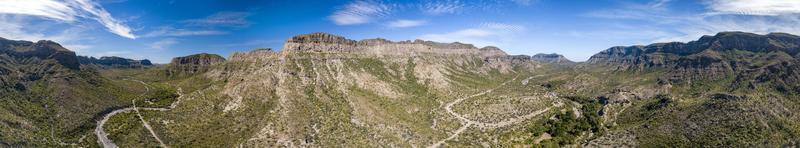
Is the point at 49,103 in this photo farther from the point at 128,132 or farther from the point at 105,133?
the point at 128,132

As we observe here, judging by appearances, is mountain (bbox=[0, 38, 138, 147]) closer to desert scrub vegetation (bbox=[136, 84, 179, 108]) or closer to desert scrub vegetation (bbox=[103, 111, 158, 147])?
desert scrub vegetation (bbox=[103, 111, 158, 147])

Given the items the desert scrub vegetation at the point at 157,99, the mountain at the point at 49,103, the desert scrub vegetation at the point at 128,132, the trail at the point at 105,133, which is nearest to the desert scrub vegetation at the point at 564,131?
the desert scrub vegetation at the point at 128,132

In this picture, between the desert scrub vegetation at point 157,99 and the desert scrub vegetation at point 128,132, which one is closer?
the desert scrub vegetation at point 128,132

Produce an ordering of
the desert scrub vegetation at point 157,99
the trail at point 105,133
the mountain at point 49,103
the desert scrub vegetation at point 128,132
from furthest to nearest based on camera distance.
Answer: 1. the desert scrub vegetation at point 157,99
2. the trail at point 105,133
3. the desert scrub vegetation at point 128,132
4. the mountain at point 49,103

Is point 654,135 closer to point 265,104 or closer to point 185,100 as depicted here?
point 265,104

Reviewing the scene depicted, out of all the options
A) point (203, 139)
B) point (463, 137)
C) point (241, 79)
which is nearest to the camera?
point (203, 139)

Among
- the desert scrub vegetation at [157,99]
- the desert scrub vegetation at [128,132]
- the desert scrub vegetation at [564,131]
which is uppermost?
the desert scrub vegetation at [157,99]

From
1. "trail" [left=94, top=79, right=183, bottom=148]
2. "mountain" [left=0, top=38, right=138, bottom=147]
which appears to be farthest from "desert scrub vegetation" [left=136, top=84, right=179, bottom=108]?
"mountain" [left=0, top=38, right=138, bottom=147]

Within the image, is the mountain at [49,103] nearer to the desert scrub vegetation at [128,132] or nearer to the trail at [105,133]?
the trail at [105,133]

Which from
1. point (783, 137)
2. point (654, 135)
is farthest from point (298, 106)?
point (783, 137)

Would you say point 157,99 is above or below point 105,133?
above

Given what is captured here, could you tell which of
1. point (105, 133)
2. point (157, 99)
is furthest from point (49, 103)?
point (105, 133)
